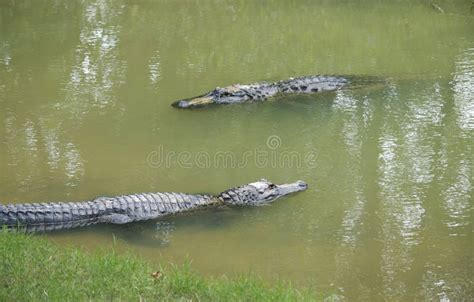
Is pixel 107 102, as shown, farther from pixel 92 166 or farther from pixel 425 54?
pixel 425 54

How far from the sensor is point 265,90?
9680 mm

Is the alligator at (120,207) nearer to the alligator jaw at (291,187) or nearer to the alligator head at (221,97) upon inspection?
the alligator jaw at (291,187)

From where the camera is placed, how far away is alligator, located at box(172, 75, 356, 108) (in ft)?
30.6

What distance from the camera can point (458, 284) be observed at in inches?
200

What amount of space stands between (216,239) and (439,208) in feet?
7.02

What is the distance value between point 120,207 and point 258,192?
4.44ft

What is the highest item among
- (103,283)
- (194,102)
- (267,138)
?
(194,102)

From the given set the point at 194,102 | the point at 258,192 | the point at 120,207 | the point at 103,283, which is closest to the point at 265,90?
the point at 194,102

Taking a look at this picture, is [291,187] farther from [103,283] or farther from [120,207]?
[103,283]

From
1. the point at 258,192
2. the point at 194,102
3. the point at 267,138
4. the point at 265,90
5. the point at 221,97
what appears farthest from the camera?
the point at 265,90

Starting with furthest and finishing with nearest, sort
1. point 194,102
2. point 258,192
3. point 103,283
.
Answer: point 194,102, point 258,192, point 103,283

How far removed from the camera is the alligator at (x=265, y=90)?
931 centimetres

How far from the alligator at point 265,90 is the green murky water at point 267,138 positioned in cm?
22

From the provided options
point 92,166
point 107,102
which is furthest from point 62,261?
point 107,102
